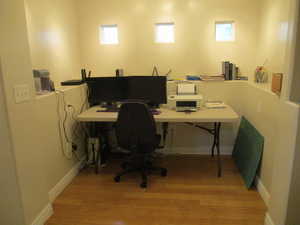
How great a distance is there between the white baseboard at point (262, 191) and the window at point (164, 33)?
7.06ft

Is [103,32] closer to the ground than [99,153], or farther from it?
farther from it

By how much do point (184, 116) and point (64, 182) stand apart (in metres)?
1.53

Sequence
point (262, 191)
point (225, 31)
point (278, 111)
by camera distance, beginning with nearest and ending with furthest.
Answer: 1. point (278, 111)
2. point (262, 191)
3. point (225, 31)

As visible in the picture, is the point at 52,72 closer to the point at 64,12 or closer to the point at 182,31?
the point at 64,12

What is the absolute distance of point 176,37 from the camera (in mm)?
3441

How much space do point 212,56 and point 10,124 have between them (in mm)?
2696

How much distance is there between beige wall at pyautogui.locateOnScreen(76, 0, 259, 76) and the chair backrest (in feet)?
4.07

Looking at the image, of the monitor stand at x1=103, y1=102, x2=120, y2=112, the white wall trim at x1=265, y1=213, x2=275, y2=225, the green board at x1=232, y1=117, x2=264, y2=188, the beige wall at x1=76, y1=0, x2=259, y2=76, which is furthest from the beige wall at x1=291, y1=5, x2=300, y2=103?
the monitor stand at x1=103, y1=102, x2=120, y2=112

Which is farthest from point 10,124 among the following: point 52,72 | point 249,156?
point 249,156

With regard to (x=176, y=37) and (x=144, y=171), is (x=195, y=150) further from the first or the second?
(x=176, y=37)

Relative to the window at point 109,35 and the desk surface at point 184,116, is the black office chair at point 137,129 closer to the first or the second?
the desk surface at point 184,116

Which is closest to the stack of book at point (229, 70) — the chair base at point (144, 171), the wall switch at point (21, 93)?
the chair base at point (144, 171)

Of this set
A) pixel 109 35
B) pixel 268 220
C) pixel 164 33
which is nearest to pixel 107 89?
pixel 109 35

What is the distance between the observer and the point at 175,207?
2295mm
